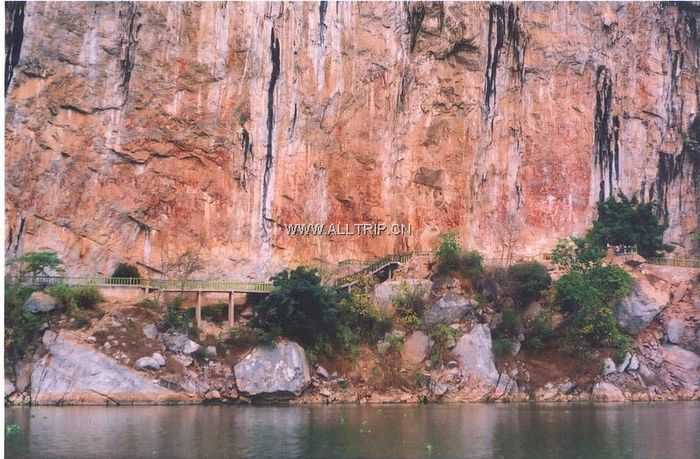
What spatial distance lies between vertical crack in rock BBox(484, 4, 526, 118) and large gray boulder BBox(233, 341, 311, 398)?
64.0 feet

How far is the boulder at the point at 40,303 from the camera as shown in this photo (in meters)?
37.8

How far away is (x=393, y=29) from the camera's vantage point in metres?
49.2

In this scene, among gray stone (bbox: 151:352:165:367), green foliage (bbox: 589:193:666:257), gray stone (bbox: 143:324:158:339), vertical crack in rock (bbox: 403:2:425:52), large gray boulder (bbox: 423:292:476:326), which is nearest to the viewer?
gray stone (bbox: 151:352:165:367)

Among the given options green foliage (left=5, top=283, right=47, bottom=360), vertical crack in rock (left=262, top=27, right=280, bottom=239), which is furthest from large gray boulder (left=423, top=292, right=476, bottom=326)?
green foliage (left=5, top=283, right=47, bottom=360)

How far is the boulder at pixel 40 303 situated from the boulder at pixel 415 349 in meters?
14.8

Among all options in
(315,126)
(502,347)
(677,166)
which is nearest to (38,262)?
(315,126)

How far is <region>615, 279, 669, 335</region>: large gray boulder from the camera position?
41531 millimetres

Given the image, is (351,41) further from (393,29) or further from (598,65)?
(598,65)

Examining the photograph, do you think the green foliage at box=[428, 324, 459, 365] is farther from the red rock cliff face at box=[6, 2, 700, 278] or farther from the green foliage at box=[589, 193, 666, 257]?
the green foliage at box=[589, 193, 666, 257]

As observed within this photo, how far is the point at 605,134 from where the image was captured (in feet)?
168

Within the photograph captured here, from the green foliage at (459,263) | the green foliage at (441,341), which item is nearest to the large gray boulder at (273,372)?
the green foliage at (441,341)

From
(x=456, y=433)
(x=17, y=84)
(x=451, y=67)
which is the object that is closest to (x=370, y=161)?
(x=451, y=67)

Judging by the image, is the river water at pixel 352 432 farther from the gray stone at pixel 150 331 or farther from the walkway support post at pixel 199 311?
the walkway support post at pixel 199 311

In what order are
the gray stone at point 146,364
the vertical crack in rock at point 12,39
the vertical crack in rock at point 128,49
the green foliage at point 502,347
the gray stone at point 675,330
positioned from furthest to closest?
1. the vertical crack in rock at point 128,49
2. the vertical crack in rock at point 12,39
3. the gray stone at point 675,330
4. the green foliage at point 502,347
5. the gray stone at point 146,364
